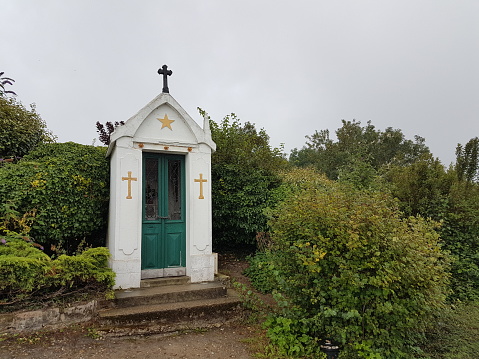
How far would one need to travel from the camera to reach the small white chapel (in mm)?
5664

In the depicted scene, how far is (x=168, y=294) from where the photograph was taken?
5.25m

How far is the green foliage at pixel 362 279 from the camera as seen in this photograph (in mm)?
3891

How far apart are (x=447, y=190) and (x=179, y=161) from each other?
6468 mm

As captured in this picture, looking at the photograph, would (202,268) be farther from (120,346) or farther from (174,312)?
(120,346)

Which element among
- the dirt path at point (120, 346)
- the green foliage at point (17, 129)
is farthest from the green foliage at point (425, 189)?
the green foliage at point (17, 129)

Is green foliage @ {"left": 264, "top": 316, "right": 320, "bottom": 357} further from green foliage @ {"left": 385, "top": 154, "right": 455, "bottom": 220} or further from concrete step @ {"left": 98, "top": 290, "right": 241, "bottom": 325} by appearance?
green foliage @ {"left": 385, "top": 154, "right": 455, "bottom": 220}

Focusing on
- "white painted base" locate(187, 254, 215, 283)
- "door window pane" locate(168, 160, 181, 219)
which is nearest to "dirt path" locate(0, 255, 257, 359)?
"white painted base" locate(187, 254, 215, 283)

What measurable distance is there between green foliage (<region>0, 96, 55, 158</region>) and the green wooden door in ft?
13.7

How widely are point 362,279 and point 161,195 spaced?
3.94 m

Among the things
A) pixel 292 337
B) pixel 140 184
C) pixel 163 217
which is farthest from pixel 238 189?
pixel 292 337

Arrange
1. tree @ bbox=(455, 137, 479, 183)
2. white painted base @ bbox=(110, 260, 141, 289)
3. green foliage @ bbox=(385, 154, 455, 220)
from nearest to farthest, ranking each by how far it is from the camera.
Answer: white painted base @ bbox=(110, 260, 141, 289) → green foliage @ bbox=(385, 154, 455, 220) → tree @ bbox=(455, 137, 479, 183)

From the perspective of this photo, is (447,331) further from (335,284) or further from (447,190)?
(447,190)

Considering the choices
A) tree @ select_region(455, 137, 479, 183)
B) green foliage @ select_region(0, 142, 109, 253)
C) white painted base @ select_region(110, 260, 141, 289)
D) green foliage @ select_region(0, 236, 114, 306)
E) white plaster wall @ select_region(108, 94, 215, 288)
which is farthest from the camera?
tree @ select_region(455, 137, 479, 183)

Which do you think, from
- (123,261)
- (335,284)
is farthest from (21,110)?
(335,284)
